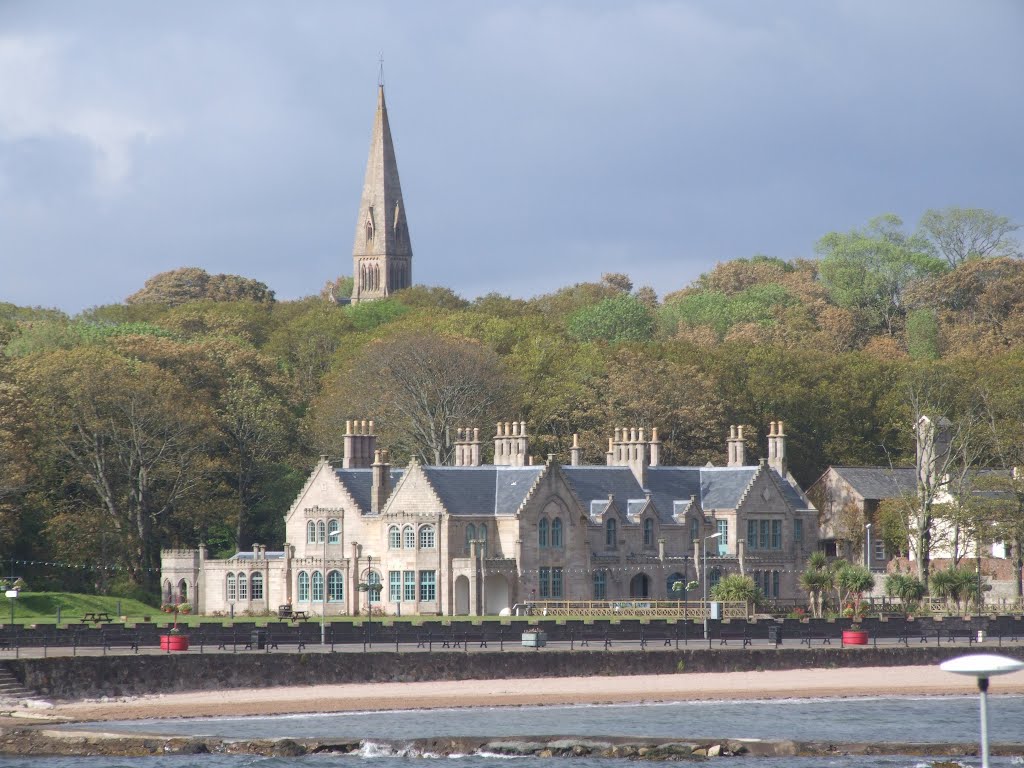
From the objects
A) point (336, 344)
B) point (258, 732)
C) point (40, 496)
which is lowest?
point (258, 732)

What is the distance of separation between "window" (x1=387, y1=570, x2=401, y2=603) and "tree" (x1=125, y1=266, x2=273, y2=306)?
87974 millimetres

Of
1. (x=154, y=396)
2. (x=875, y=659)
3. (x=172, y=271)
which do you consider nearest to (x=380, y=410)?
(x=154, y=396)

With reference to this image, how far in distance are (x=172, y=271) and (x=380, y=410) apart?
239 feet

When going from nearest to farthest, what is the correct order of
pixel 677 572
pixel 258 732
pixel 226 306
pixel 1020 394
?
pixel 258 732
pixel 677 572
pixel 1020 394
pixel 226 306

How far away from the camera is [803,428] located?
12538 cm

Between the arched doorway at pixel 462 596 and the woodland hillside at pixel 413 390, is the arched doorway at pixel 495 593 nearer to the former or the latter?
the arched doorway at pixel 462 596

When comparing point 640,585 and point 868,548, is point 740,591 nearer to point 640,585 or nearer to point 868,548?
point 640,585

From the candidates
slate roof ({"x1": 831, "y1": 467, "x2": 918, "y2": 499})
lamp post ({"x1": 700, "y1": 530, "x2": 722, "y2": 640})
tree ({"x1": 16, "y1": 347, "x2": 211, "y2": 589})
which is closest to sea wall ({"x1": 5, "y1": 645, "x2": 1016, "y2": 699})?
lamp post ({"x1": 700, "y1": 530, "x2": 722, "y2": 640})

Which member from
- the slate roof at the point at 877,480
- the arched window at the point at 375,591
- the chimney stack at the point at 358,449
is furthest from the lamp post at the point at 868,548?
the arched window at the point at 375,591

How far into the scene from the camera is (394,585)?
97.6 meters

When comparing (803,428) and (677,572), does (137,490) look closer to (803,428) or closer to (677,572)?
(677,572)

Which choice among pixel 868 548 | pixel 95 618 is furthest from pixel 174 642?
pixel 868 548

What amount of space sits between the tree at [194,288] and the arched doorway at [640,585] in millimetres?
88341

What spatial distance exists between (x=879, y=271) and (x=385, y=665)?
105 metres
